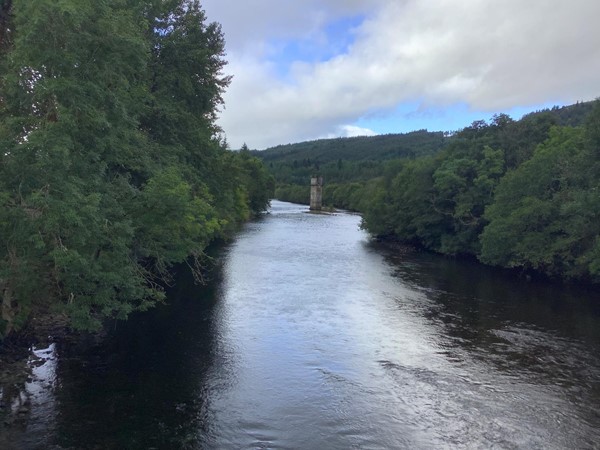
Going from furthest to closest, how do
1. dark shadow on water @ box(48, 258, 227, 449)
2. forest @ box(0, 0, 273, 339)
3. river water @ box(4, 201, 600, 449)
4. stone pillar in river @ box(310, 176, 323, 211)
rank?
stone pillar in river @ box(310, 176, 323, 211) → forest @ box(0, 0, 273, 339) → river water @ box(4, 201, 600, 449) → dark shadow on water @ box(48, 258, 227, 449)

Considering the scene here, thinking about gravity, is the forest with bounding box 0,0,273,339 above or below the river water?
above

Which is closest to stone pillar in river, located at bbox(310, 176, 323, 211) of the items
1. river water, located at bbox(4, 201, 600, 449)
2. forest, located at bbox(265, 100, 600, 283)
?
forest, located at bbox(265, 100, 600, 283)

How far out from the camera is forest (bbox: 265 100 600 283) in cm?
3472

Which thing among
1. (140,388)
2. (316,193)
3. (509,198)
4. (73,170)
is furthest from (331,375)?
(316,193)

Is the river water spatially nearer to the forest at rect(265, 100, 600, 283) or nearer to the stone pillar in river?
the forest at rect(265, 100, 600, 283)

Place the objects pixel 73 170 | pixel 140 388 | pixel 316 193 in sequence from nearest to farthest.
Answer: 1. pixel 73 170
2. pixel 140 388
3. pixel 316 193

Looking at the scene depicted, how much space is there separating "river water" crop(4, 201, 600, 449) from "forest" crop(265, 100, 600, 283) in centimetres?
564

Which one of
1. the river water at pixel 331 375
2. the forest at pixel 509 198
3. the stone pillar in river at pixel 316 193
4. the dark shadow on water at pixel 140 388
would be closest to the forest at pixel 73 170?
the dark shadow on water at pixel 140 388

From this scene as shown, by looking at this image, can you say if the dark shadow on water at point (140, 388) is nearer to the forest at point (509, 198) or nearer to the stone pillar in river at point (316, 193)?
the forest at point (509, 198)

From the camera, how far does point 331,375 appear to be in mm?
17812

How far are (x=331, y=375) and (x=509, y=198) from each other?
96.3ft

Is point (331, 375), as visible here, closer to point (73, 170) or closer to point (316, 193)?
point (73, 170)

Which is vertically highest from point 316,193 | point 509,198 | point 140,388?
point 316,193

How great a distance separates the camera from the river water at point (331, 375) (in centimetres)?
1351
